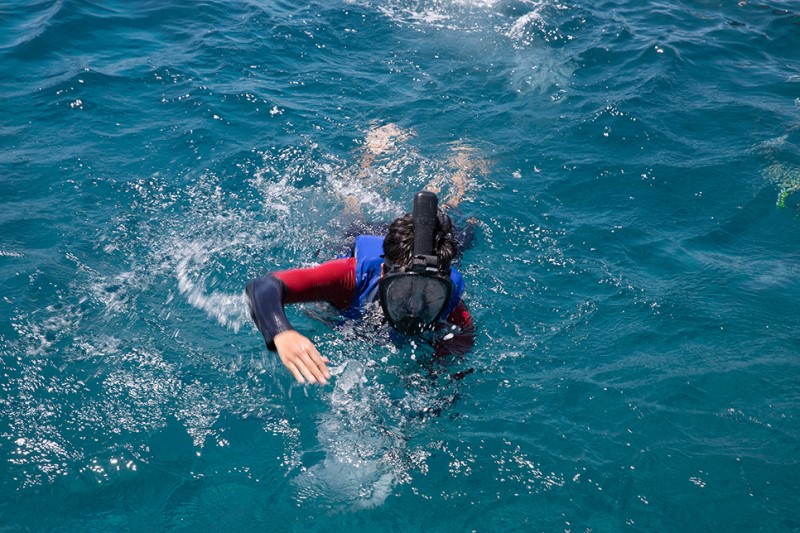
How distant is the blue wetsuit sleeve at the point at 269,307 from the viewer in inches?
131

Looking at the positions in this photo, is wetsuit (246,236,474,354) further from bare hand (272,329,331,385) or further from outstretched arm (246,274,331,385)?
bare hand (272,329,331,385)

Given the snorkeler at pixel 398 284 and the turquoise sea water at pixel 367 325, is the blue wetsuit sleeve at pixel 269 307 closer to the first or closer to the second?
the snorkeler at pixel 398 284

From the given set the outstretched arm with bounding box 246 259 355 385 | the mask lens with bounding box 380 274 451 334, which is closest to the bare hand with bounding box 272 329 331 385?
the outstretched arm with bounding box 246 259 355 385

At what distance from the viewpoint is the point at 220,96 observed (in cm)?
824

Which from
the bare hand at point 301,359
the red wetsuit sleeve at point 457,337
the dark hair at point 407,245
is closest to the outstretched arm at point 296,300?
A: the bare hand at point 301,359

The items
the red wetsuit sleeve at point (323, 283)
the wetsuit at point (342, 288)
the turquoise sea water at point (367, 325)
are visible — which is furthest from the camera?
the turquoise sea water at point (367, 325)

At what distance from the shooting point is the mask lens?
364cm

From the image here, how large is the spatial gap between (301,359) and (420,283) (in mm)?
868

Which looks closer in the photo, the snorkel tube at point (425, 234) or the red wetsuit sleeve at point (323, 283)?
the snorkel tube at point (425, 234)

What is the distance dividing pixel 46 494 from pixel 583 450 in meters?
3.28

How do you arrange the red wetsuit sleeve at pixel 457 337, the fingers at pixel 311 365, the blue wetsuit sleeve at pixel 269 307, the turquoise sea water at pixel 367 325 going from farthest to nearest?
the red wetsuit sleeve at pixel 457 337 → the turquoise sea water at pixel 367 325 → the blue wetsuit sleeve at pixel 269 307 → the fingers at pixel 311 365

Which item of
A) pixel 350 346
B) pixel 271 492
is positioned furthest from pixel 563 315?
pixel 271 492

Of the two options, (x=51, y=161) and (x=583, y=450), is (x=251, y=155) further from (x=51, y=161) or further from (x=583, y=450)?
(x=583, y=450)

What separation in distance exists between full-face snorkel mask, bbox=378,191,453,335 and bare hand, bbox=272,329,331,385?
681mm
